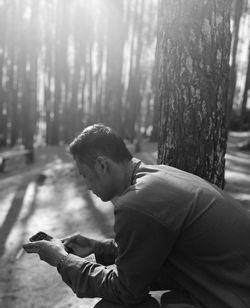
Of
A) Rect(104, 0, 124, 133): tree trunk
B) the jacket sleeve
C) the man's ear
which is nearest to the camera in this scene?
the jacket sleeve

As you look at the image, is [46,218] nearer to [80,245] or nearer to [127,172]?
[80,245]

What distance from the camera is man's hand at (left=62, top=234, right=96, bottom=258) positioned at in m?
2.67

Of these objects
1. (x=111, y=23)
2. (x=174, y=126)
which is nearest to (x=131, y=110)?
(x=111, y=23)

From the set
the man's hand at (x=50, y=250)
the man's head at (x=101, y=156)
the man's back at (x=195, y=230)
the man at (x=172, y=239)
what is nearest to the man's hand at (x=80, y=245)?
the man's hand at (x=50, y=250)

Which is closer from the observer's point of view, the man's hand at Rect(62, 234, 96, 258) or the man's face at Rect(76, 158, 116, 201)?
the man's face at Rect(76, 158, 116, 201)

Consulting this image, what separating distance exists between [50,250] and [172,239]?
0.80 m

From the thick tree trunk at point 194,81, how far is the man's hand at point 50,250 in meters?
1.10

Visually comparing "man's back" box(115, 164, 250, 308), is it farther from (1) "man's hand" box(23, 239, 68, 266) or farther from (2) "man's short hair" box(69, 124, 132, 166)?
(1) "man's hand" box(23, 239, 68, 266)

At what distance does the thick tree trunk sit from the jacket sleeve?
1.14 metres

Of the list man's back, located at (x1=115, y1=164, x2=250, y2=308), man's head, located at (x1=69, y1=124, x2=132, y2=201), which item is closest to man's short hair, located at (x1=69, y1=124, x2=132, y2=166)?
man's head, located at (x1=69, y1=124, x2=132, y2=201)

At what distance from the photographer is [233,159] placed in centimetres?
1014

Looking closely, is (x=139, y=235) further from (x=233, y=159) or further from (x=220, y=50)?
(x=233, y=159)

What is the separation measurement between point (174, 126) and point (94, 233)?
10.1ft

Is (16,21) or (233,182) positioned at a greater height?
(16,21)
